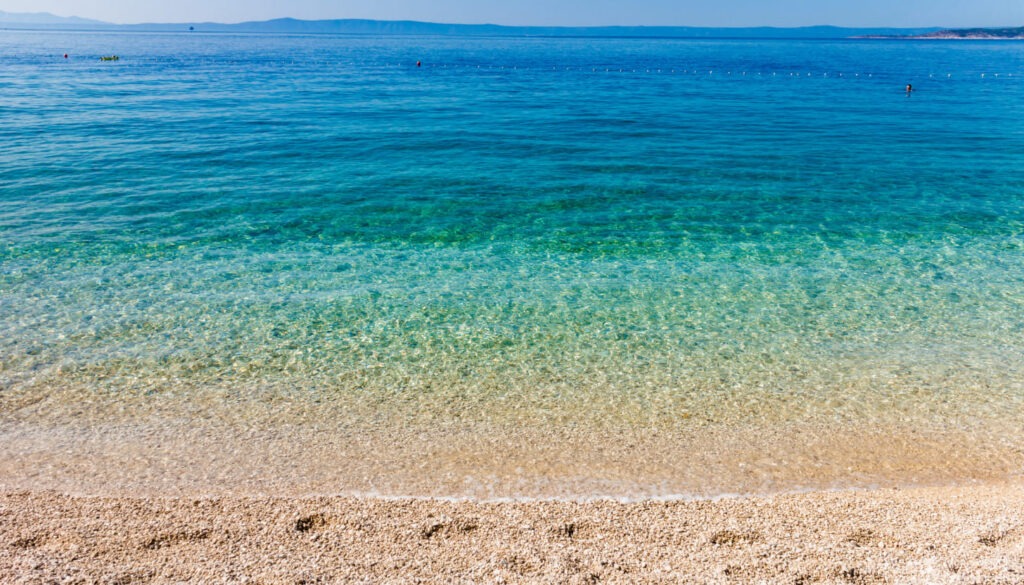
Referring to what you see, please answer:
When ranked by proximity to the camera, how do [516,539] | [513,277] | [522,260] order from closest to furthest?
1. [516,539]
2. [513,277]
3. [522,260]

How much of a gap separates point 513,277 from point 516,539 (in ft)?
24.8

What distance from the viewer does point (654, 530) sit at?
620 cm

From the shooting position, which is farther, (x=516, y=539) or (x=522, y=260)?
(x=522, y=260)

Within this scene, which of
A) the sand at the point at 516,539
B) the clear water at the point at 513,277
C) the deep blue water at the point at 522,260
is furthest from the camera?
the deep blue water at the point at 522,260

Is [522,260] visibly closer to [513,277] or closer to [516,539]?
[513,277]

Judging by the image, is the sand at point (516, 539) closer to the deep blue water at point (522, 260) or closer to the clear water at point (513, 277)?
the clear water at point (513, 277)

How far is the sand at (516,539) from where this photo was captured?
5559 mm

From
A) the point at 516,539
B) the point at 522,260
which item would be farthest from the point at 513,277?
the point at 516,539

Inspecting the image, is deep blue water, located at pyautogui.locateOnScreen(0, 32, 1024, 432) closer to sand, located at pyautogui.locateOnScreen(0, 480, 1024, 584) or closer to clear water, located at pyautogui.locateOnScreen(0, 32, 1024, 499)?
clear water, located at pyautogui.locateOnScreen(0, 32, 1024, 499)

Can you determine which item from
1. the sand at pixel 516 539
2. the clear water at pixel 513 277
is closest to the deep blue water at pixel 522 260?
the clear water at pixel 513 277

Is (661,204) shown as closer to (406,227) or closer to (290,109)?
(406,227)

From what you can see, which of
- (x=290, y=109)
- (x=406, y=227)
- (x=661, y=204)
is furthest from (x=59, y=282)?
(x=290, y=109)

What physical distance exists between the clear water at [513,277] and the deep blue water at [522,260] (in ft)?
0.21

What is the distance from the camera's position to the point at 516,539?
239 inches
